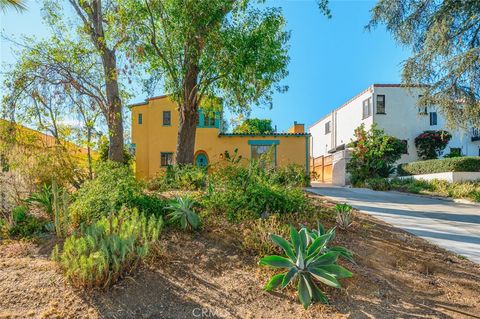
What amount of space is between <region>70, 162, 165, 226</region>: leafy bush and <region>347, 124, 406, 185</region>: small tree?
1439 centimetres

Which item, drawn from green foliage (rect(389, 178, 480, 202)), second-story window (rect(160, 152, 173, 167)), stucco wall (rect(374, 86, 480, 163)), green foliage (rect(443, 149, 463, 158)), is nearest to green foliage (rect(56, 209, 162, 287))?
green foliage (rect(389, 178, 480, 202))

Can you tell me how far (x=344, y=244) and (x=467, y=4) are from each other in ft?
31.7

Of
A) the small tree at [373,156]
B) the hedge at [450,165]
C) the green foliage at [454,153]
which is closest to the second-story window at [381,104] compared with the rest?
the small tree at [373,156]

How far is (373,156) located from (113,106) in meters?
14.0

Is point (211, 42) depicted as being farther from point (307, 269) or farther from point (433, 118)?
point (433, 118)

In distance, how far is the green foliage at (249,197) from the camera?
178 inches

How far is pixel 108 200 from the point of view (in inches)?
174

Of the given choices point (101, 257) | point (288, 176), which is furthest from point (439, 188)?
point (101, 257)

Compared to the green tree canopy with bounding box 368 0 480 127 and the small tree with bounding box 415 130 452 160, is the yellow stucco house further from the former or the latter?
the green tree canopy with bounding box 368 0 480 127

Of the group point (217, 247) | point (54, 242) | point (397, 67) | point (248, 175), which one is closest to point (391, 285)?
point (217, 247)

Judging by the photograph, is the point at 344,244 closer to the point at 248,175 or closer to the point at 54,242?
the point at 248,175

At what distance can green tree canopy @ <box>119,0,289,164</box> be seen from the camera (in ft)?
24.3

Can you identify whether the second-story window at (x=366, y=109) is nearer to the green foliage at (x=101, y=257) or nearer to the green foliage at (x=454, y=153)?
the green foliage at (x=454, y=153)

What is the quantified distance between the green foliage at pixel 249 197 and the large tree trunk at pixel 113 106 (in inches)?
163
